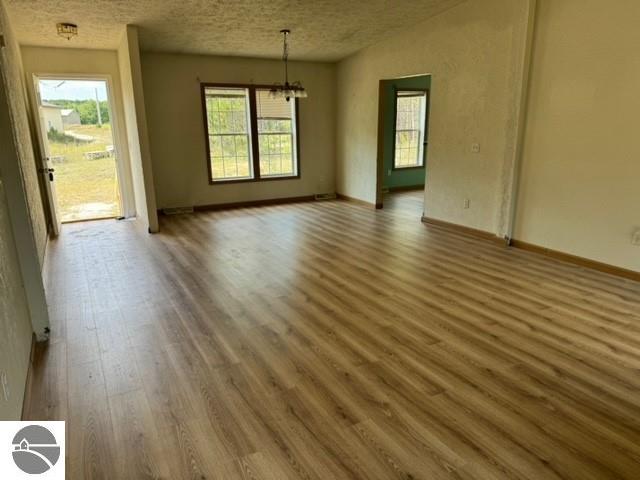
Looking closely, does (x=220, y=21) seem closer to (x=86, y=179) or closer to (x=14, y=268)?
(x=86, y=179)

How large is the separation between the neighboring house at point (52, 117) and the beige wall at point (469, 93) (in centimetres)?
513

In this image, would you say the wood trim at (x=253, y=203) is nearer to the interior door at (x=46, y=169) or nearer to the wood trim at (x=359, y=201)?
the wood trim at (x=359, y=201)

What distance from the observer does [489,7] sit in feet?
16.6

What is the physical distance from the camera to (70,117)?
675cm

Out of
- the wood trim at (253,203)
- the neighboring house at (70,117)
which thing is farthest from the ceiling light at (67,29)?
the wood trim at (253,203)

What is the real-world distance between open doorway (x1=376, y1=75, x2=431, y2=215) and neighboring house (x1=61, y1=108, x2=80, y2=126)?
218 inches

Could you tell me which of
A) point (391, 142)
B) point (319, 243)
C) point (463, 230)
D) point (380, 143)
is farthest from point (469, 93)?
point (391, 142)

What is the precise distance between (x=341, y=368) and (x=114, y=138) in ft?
19.7

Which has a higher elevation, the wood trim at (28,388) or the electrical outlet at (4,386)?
the electrical outlet at (4,386)

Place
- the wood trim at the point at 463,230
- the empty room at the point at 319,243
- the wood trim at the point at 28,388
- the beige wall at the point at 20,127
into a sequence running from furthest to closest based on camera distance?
the wood trim at the point at 463,230 < the beige wall at the point at 20,127 < the wood trim at the point at 28,388 < the empty room at the point at 319,243

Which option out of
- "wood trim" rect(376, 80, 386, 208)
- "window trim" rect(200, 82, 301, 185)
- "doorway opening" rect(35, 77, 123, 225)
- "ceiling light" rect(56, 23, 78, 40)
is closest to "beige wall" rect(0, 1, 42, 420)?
"ceiling light" rect(56, 23, 78, 40)

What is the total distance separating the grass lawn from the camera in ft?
22.8

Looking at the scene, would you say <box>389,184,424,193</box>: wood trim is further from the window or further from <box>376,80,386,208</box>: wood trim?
<box>376,80,386,208</box>: wood trim

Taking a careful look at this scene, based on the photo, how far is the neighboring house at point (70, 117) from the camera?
6695 mm
